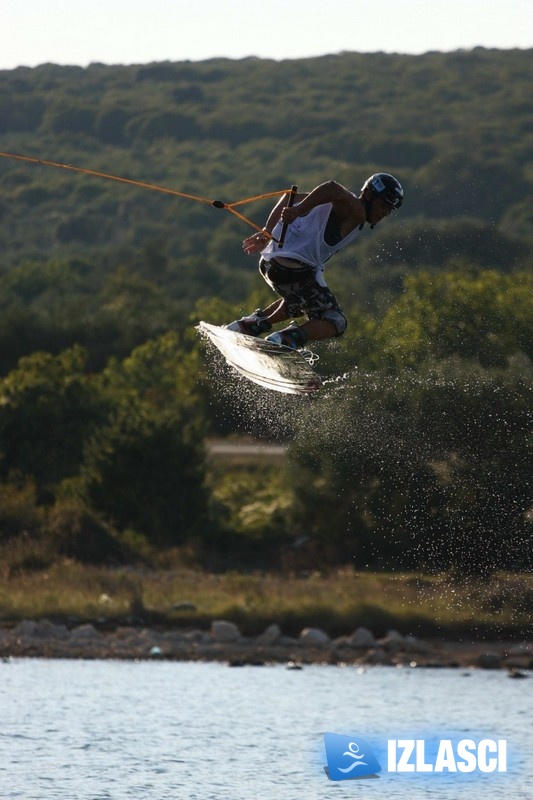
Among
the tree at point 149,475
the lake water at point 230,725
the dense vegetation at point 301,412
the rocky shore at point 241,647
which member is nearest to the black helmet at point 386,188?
the dense vegetation at point 301,412

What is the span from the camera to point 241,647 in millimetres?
37656

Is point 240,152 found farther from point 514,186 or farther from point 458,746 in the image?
point 458,746

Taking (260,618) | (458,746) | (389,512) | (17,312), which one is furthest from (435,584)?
(17,312)

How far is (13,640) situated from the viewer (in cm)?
3753

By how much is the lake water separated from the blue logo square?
0.26 m

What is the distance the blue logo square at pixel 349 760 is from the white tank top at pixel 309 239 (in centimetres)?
1419

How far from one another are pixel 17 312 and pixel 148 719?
129 ft

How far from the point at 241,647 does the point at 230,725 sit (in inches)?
285

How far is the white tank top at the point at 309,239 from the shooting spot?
43.7 feet

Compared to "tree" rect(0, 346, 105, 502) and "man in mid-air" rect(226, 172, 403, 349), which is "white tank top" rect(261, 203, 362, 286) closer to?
"man in mid-air" rect(226, 172, 403, 349)

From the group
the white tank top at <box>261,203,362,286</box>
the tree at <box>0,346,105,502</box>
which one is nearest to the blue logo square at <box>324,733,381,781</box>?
the white tank top at <box>261,203,362,286</box>

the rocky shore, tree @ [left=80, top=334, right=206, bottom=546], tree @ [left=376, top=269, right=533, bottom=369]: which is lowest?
the rocky shore

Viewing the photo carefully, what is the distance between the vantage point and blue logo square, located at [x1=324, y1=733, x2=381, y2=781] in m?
26.4

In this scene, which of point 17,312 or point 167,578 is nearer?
point 167,578
